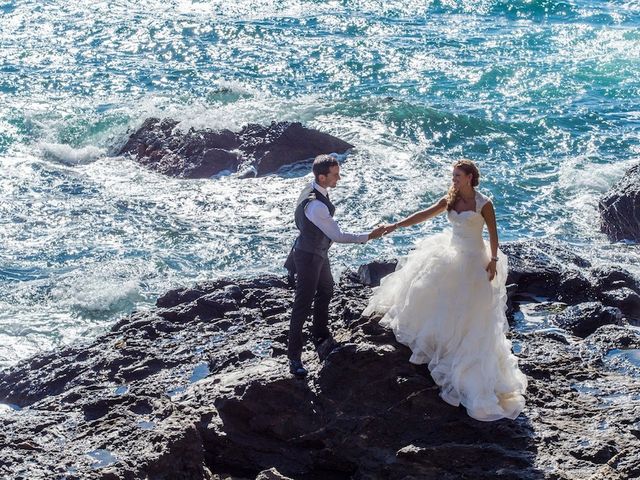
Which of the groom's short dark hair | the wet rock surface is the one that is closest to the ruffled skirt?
the wet rock surface

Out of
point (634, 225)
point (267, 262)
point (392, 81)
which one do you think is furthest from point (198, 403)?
point (392, 81)

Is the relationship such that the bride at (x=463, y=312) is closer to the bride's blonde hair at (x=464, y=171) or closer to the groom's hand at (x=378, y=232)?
the bride's blonde hair at (x=464, y=171)

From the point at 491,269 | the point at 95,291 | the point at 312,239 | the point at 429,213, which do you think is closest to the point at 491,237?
the point at 491,269

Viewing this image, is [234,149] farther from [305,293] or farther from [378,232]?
[305,293]

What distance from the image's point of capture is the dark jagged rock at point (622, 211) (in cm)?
1484

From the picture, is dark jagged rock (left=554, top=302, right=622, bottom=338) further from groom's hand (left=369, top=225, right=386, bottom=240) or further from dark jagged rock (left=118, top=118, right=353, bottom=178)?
dark jagged rock (left=118, top=118, right=353, bottom=178)

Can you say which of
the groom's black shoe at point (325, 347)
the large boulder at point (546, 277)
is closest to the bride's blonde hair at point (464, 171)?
the groom's black shoe at point (325, 347)

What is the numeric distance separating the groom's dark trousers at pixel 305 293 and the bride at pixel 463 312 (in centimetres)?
Result: 56

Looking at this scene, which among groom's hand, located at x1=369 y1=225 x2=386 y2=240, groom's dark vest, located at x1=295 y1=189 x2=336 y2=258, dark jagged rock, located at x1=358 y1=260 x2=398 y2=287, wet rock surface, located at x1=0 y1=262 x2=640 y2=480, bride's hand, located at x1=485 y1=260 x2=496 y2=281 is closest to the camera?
wet rock surface, located at x1=0 y1=262 x2=640 y2=480

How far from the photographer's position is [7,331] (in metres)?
12.3

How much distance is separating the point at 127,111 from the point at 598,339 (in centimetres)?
1489

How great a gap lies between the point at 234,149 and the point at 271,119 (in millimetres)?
2626

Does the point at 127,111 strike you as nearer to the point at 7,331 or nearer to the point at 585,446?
the point at 7,331

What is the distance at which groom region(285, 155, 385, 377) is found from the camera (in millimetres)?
7965
